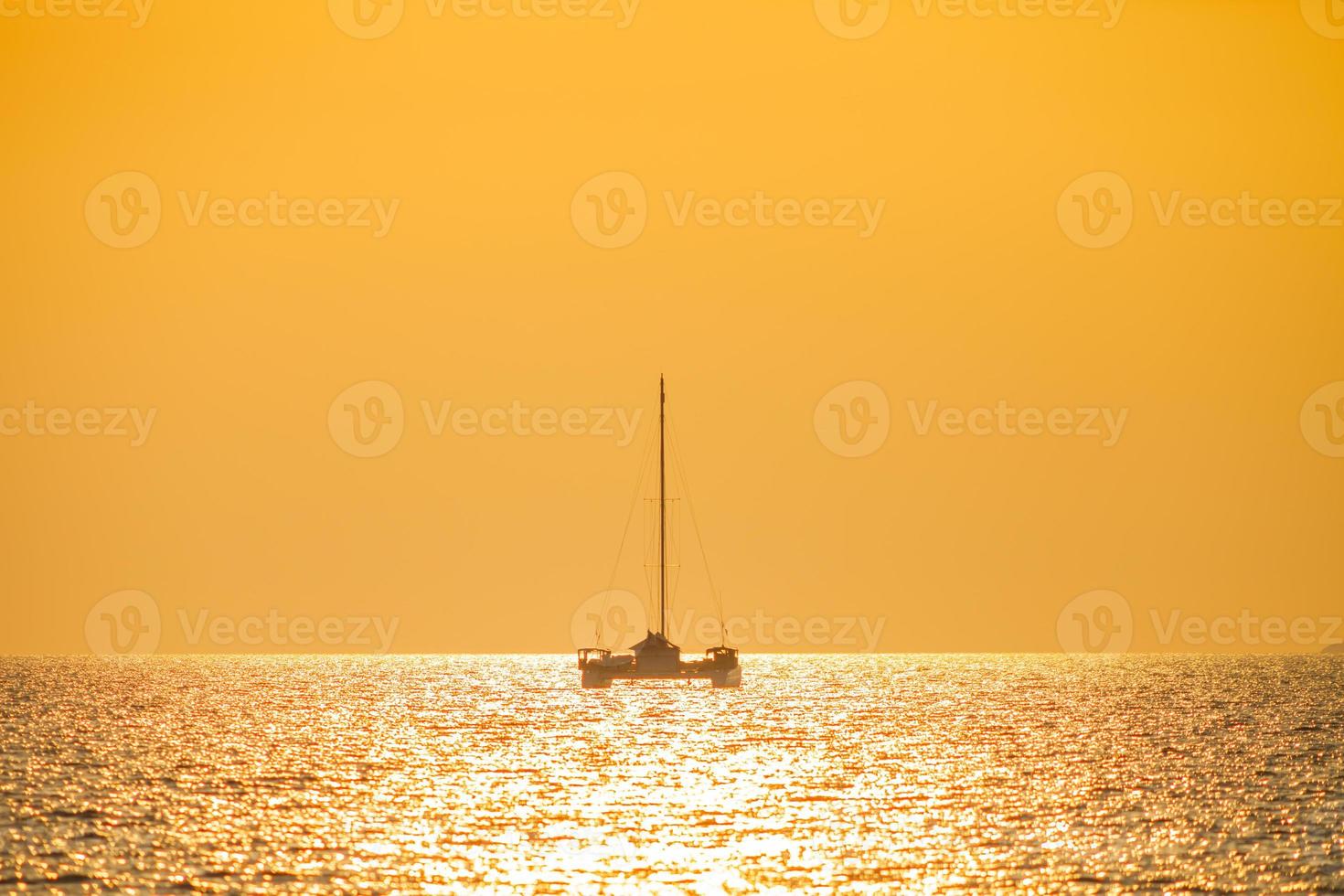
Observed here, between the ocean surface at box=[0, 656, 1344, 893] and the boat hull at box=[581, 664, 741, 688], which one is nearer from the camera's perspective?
the ocean surface at box=[0, 656, 1344, 893]

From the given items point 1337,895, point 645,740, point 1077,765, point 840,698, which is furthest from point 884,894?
point 840,698

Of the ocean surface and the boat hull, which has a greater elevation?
the boat hull

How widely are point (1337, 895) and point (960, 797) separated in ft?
82.3

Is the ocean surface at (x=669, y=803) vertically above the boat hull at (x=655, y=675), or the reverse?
the boat hull at (x=655, y=675)

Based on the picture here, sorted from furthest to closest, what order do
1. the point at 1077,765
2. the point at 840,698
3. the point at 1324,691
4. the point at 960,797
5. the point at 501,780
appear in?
the point at 1324,691 < the point at 840,698 < the point at 1077,765 < the point at 501,780 < the point at 960,797

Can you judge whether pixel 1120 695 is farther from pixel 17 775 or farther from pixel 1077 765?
pixel 17 775

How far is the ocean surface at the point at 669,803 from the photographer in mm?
52500

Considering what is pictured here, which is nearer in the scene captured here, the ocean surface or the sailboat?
the ocean surface

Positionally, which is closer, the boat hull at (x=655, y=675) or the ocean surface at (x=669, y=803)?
the ocean surface at (x=669, y=803)

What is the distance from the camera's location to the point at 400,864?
178 feet

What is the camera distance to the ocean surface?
52500mm

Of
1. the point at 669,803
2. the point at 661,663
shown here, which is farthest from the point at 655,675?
the point at 669,803

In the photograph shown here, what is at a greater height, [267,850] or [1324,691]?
[1324,691]

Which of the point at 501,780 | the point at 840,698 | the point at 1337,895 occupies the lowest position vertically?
the point at 1337,895
